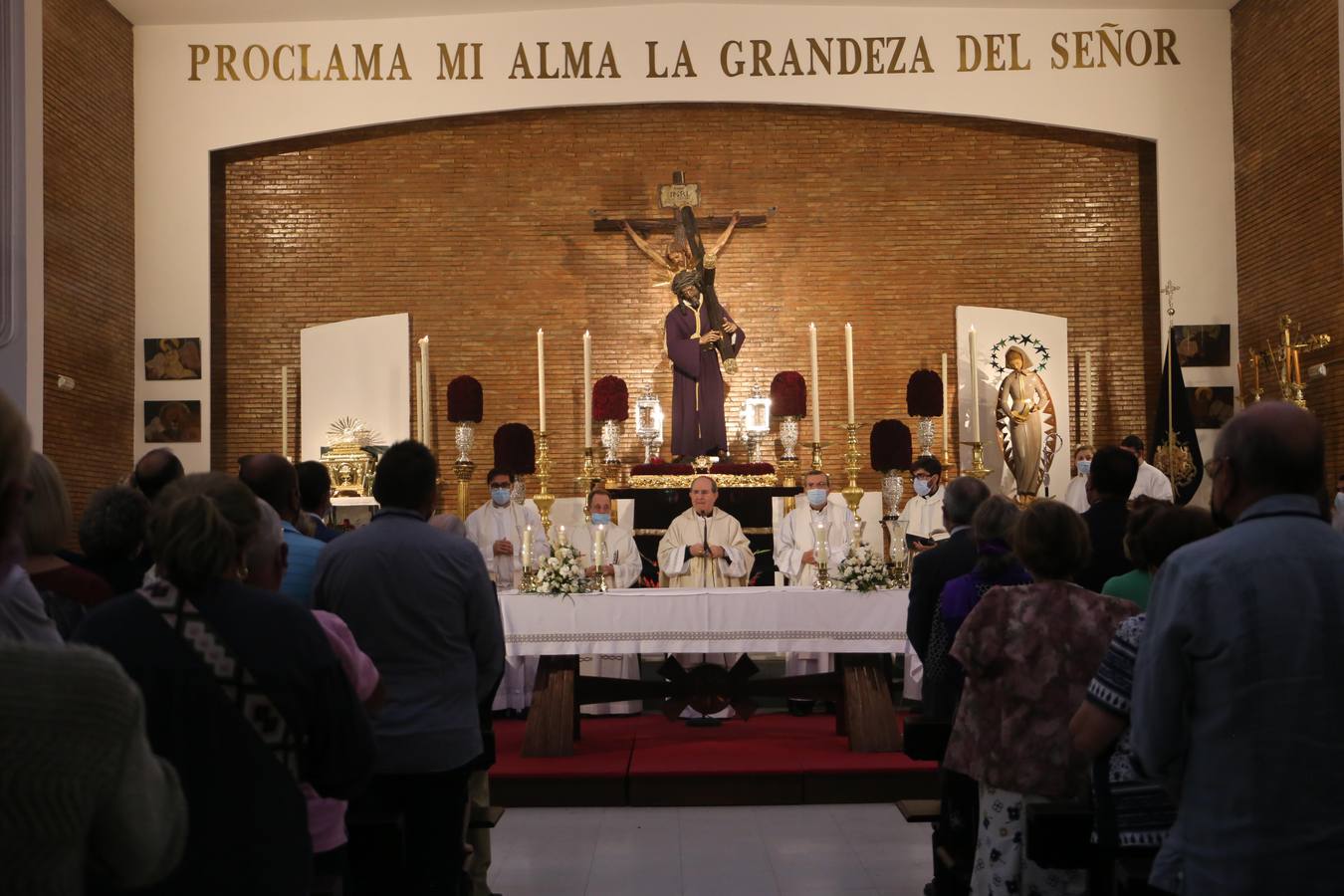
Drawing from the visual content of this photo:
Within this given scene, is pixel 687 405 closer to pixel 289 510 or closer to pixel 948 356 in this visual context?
pixel 948 356

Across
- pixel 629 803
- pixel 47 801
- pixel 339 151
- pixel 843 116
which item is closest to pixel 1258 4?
pixel 843 116

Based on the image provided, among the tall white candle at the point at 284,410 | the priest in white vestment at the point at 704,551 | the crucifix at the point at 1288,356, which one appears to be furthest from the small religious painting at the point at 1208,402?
the tall white candle at the point at 284,410

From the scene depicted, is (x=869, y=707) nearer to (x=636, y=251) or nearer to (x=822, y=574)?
(x=822, y=574)

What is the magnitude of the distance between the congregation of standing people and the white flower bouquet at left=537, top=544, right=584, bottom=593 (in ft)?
10.1

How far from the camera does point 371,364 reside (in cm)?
1472

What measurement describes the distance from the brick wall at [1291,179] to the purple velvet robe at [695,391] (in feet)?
17.6

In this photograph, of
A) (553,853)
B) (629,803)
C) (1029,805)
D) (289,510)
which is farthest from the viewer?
(629,803)

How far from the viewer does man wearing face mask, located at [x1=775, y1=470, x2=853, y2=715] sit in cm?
1049

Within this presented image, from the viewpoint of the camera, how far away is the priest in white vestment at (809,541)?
34.8ft

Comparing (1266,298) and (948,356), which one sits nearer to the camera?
(1266,298)

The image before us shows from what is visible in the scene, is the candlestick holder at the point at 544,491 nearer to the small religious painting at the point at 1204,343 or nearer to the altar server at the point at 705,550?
the altar server at the point at 705,550

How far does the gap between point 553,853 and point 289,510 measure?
10.1ft

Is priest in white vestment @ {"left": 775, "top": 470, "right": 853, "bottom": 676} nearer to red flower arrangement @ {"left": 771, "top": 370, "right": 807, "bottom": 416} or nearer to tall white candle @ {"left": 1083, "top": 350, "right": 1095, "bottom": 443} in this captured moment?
red flower arrangement @ {"left": 771, "top": 370, "right": 807, "bottom": 416}

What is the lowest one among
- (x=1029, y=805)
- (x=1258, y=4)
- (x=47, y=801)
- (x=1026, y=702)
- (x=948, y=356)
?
(x=1029, y=805)
